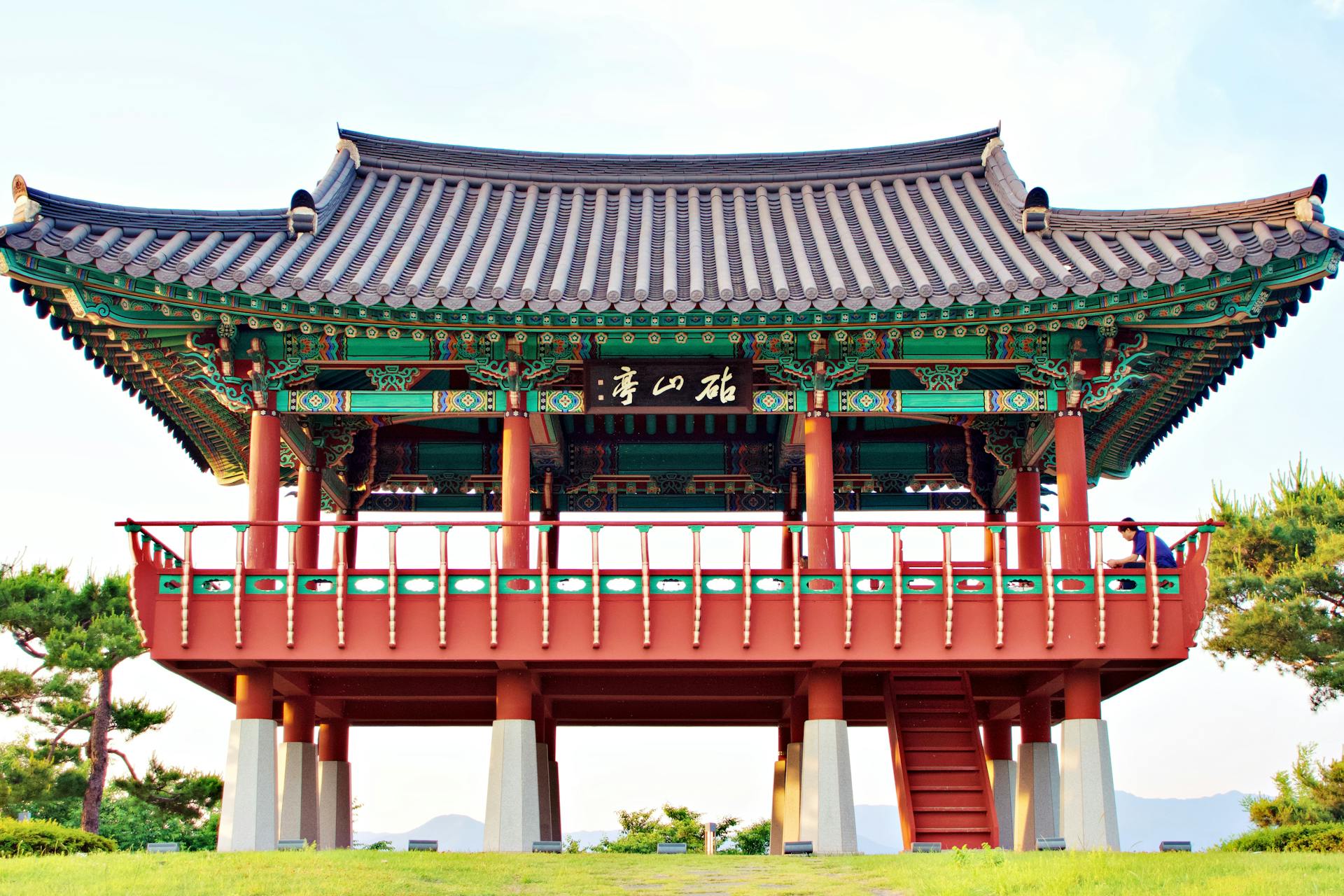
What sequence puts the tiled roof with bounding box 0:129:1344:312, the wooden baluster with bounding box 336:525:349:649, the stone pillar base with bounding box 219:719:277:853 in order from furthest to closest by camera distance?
1. the tiled roof with bounding box 0:129:1344:312
2. the wooden baluster with bounding box 336:525:349:649
3. the stone pillar base with bounding box 219:719:277:853

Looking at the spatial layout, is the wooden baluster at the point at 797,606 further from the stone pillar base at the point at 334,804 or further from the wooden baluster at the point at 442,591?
the stone pillar base at the point at 334,804

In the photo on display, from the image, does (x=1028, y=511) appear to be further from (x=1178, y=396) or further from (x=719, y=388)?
(x=719, y=388)

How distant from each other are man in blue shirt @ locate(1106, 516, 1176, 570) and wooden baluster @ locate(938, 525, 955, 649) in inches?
73.7

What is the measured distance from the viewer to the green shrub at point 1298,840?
18.0 m

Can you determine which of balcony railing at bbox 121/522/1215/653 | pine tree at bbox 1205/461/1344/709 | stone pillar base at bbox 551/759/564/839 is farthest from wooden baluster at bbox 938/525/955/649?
pine tree at bbox 1205/461/1344/709

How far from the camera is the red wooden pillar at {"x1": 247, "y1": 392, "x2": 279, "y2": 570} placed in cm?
1773

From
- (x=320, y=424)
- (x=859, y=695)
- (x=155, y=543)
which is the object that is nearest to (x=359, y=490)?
(x=320, y=424)

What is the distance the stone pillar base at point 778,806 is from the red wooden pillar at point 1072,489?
696cm

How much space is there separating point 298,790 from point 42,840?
3.21 m

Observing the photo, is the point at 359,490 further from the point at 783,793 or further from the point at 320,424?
the point at 783,793

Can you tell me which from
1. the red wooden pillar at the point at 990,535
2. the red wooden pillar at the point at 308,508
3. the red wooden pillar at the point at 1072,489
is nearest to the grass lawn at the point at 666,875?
the red wooden pillar at the point at 1072,489

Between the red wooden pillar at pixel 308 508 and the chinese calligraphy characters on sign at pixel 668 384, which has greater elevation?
the chinese calligraphy characters on sign at pixel 668 384

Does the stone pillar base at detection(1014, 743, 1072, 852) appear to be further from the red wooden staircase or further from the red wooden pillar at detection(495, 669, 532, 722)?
the red wooden pillar at detection(495, 669, 532, 722)

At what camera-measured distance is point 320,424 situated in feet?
71.1
